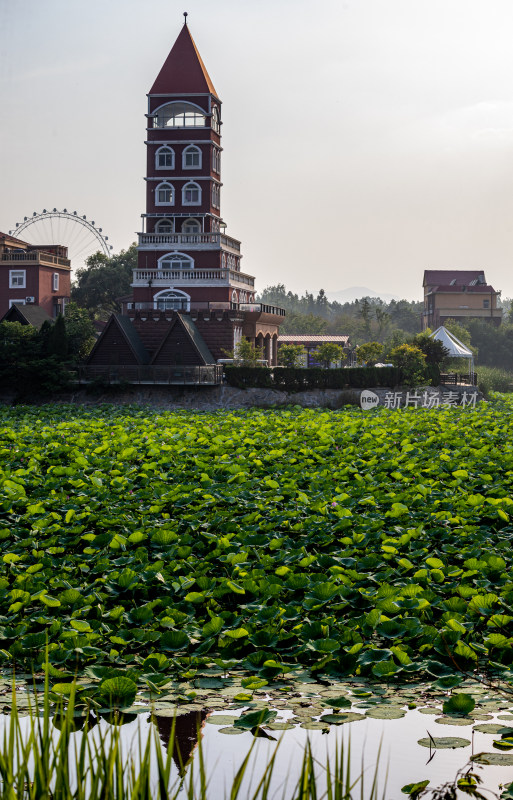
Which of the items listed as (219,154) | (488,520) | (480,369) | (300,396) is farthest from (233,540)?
(480,369)

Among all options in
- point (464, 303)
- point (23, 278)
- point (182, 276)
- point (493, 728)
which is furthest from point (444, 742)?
point (464, 303)

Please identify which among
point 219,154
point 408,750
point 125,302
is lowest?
point 408,750

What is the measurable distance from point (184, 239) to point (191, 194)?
101 inches

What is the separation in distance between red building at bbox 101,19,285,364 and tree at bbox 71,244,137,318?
21205mm

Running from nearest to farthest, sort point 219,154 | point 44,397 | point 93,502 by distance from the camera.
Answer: point 93,502 → point 44,397 → point 219,154

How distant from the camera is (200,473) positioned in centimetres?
1223

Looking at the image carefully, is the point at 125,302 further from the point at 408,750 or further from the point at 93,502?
the point at 408,750

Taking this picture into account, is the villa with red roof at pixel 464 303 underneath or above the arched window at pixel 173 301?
above

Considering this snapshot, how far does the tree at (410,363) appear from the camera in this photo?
35.6 m

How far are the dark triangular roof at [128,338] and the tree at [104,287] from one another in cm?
2482

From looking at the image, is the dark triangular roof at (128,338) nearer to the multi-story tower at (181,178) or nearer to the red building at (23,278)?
the multi-story tower at (181,178)

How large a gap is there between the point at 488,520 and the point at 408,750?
5172mm

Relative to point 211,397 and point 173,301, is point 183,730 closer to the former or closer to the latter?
point 211,397

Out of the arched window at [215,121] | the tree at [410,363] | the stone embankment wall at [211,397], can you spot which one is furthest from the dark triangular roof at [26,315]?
the tree at [410,363]
